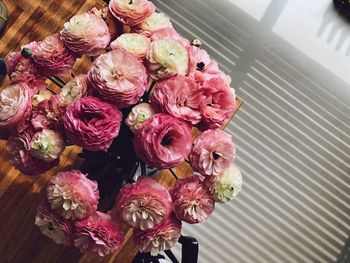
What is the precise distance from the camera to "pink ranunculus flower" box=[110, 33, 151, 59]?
85 centimetres

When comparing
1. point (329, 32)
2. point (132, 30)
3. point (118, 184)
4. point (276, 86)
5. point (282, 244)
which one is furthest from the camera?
point (329, 32)

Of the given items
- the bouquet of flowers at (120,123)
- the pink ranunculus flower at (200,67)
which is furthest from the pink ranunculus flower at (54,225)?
the pink ranunculus flower at (200,67)

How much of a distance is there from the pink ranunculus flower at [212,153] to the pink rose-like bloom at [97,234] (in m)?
0.19

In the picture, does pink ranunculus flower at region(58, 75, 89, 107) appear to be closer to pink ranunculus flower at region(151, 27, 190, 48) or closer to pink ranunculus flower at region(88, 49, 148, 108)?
pink ranunculus flower at region(88, 49, 148, 108)

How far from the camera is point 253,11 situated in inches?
73.2

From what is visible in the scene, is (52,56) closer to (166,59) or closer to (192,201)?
(166,59)

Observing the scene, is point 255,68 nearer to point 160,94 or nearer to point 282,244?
point 282,244

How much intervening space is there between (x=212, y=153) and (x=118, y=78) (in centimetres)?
21

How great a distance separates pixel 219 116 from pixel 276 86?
0.97 m

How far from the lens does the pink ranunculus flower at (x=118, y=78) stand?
31.0 inches

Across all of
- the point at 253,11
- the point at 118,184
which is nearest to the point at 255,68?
the point at 253,11

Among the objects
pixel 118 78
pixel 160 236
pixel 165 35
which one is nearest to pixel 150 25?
pixel 165 35

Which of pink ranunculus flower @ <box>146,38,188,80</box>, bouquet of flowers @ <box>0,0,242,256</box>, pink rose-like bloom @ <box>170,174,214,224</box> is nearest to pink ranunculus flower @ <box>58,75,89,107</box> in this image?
bouquet of flowers @ <box>0,0,242,256</box>

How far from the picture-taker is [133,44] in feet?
2.80
